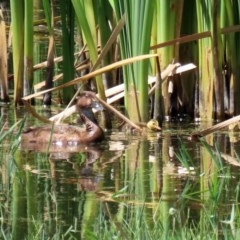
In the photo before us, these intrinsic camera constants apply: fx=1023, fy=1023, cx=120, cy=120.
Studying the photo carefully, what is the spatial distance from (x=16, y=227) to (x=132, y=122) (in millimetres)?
2810

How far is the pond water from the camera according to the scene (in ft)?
14.5

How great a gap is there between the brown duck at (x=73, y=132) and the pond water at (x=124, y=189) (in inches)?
4.2

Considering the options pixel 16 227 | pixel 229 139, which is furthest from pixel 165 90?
pixel 16 227

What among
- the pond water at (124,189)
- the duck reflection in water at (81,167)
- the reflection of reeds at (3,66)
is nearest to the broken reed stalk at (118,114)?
the pond water at (124,189)

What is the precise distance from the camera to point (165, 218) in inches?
186

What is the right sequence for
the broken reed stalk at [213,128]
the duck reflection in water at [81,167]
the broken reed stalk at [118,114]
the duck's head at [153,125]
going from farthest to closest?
the duck's head at [153,125] < the broken reed stalk at [118,114] < the broken reed stalk at [213,128] < the duck reflection in water at [81,167]

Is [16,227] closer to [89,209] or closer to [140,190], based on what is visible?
[89,209]

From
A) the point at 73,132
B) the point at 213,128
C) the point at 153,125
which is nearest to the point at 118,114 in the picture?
the point at 153,125

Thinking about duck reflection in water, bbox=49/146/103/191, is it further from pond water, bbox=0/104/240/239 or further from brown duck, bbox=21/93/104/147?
brown duck, bbox=21/93/104/147

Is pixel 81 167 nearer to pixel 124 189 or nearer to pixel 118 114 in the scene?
pixel 118 114

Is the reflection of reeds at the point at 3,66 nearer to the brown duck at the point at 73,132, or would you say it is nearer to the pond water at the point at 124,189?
the brown duck at the point at 73,132

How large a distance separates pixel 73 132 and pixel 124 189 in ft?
8.80

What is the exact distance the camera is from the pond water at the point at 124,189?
4.43 m

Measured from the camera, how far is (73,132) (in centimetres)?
769
